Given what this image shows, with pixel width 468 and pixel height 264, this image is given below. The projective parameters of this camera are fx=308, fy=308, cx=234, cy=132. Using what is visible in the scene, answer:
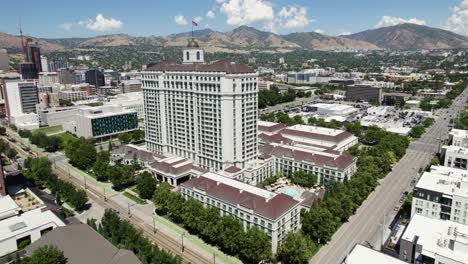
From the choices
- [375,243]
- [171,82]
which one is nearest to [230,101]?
[171,82]

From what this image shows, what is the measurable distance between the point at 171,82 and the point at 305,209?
71.6 meters

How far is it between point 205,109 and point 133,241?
55485 mm

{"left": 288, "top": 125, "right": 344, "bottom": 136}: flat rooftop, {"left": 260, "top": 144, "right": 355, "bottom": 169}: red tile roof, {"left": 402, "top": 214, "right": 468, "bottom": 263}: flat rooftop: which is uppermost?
{"left": 288, "top": 125, "right": 344, "bottom": 136}: flat rooftop

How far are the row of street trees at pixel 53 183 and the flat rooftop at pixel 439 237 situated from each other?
291ft

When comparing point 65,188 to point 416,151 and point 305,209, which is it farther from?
point 416,151

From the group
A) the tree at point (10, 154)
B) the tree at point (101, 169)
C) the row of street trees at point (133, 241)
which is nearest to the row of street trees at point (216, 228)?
the row of street trees at point (133, 241)

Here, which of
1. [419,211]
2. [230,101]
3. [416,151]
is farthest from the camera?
[416,151]

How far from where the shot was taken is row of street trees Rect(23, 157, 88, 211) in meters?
94.6

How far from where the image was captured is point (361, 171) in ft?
355

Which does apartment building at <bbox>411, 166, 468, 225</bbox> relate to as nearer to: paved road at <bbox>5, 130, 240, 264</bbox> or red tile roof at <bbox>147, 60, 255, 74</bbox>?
paved road at <bbox>5, 130, 240, 264</bbox>

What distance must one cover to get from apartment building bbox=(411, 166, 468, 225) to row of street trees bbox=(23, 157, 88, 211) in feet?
308

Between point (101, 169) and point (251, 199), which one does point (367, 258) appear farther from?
point (101, 169)

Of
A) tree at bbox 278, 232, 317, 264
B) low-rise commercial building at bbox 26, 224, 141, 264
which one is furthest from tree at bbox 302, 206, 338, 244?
low-rise commercial building at bbox 26, 224, 141, 264

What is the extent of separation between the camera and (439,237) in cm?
6356
